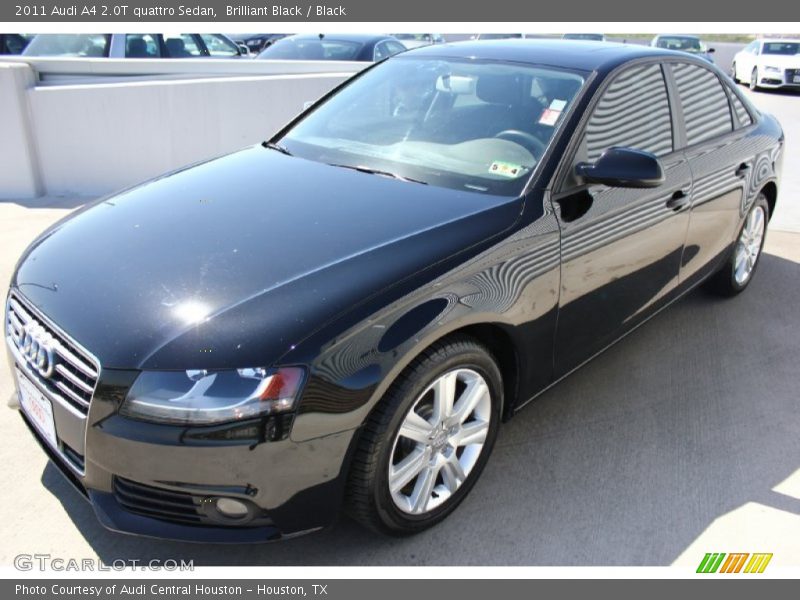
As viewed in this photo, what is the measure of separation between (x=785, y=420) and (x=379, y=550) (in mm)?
2141

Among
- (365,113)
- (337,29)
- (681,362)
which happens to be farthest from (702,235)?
(337,29)

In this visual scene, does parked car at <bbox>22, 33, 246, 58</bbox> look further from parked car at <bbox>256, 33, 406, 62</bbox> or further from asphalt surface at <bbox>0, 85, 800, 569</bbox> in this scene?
asphalt surface at <bbox>0, 85, 800, 569</bbox>

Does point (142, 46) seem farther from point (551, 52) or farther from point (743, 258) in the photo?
point (743, 258)

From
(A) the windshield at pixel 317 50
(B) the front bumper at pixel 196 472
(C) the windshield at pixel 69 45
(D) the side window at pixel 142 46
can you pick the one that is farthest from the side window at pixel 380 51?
(B) the front bumper at pixel 196 472

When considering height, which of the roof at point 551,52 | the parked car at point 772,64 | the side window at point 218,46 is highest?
the roof at point 551,52

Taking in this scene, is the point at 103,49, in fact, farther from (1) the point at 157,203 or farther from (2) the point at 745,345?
(2) the point at 745,345

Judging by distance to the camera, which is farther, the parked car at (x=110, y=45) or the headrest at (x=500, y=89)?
the parked car at (x=110, y=45)

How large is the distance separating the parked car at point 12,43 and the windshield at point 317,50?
422 centimetres

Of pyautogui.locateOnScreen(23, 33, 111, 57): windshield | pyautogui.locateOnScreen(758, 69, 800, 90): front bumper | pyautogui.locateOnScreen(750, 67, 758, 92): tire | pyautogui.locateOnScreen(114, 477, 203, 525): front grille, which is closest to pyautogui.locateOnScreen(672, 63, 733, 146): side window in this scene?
pyautogui.locateOnScreen(114, 477, 203, 525): front grille

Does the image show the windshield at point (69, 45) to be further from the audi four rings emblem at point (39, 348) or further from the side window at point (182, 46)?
the audi four rings emblem at point (39, 348)

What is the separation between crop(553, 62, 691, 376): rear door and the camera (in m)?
3.01

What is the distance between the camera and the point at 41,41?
28.3 ft

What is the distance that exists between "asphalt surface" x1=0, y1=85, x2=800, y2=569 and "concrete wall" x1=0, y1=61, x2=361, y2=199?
3.96m

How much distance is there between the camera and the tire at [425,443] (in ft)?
7.70
